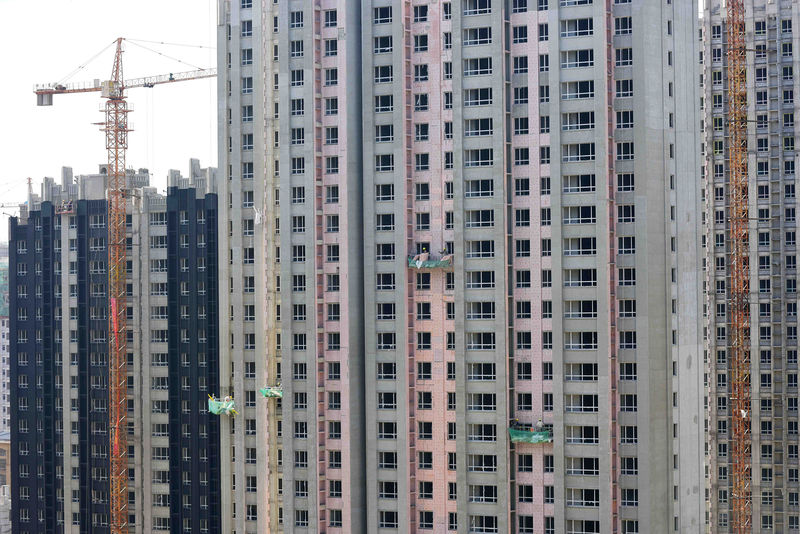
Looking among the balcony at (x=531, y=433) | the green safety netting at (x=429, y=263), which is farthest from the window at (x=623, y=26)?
the balcony at (x=531, y=433)

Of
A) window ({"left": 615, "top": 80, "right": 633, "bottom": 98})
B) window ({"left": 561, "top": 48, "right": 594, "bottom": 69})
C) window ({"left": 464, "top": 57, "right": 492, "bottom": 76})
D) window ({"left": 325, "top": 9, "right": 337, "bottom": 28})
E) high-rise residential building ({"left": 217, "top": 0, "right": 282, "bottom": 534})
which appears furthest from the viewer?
high-rise residential building ({"left": 217, "top": 0, "right": 282, "bottom": 534})

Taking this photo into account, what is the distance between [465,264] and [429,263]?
3509 mm

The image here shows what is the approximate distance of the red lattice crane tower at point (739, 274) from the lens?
16450 centimetres

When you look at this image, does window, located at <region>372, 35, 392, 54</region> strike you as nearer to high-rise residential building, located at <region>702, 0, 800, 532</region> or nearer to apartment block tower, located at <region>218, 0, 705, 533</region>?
apartment block tower, located at <region>218, 0, 705, 533</region>

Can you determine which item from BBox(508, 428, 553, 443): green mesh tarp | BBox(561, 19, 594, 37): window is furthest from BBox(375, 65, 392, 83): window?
BBox(508, 428, 553, 443): green mesh tarp

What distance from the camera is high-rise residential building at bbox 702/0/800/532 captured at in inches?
6604

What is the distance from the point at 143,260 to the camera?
518ft

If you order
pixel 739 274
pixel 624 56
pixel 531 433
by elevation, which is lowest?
pixel 531 433

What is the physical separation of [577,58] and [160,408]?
74.6 meters

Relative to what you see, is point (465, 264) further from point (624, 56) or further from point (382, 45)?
point (624, 56)

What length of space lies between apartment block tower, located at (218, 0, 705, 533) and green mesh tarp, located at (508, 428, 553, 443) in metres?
0.55

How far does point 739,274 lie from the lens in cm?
16575

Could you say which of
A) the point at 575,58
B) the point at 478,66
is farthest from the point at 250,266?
the point at 575,58

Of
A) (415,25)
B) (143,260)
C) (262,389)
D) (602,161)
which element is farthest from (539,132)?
(143,260)
